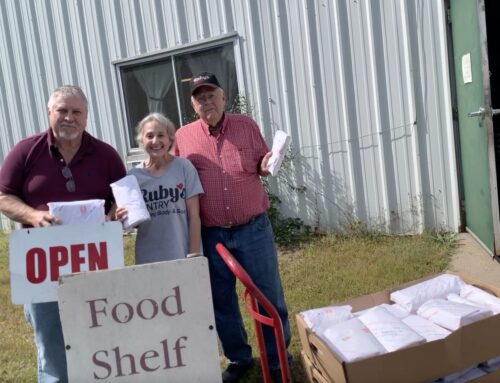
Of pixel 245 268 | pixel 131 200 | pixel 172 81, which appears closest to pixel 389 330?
pixel 245 268

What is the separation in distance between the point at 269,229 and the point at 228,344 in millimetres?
745

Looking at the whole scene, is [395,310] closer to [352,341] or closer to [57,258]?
[352,341]

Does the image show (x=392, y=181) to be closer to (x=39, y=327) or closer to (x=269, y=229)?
(x=269, y=229)

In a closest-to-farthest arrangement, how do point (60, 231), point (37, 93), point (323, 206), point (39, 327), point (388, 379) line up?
point (388, 379) < point (60, 231) < point (39, 327) < point (323, 206) < point (37, 93)

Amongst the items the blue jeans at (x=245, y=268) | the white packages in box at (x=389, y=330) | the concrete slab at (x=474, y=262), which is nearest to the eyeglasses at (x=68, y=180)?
the blue jeans at (x=245, y=268)

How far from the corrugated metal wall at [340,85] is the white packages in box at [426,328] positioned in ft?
10.3

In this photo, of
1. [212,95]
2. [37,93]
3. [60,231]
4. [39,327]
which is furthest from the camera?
[37,93]

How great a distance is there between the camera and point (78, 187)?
2596 mm

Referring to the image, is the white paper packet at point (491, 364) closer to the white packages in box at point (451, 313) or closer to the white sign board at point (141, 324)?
the white packages in box at point (451, 313)

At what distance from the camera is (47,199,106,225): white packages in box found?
2.46 meters

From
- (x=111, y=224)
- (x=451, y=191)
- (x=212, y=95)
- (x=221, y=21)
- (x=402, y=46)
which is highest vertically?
(x=221, y=21)

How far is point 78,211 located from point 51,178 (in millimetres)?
248

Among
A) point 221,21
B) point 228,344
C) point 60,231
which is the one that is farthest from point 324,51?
point 60,231

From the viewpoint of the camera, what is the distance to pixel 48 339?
102 inches
